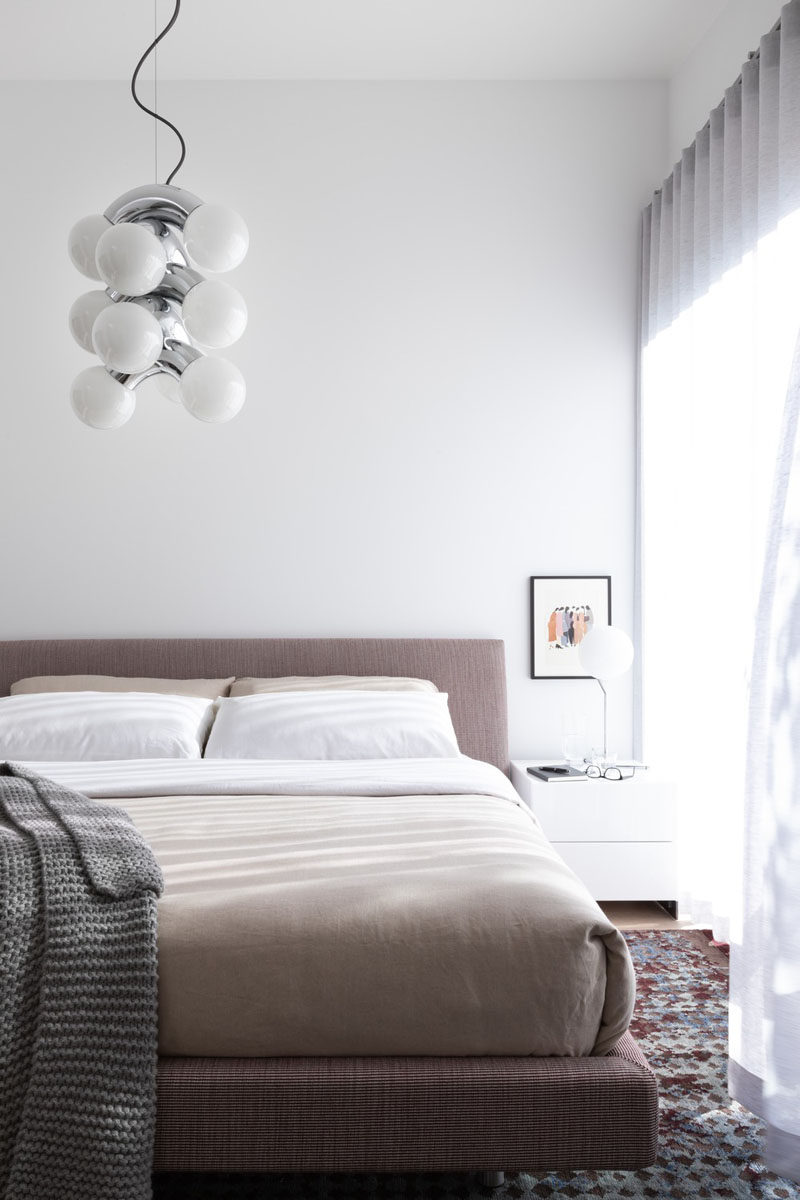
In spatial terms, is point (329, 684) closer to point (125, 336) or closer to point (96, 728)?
point (96, 728)

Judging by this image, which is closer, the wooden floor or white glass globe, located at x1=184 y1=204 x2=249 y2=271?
white glass globe, located at x1=184 y1=204 x2=249 y2=271

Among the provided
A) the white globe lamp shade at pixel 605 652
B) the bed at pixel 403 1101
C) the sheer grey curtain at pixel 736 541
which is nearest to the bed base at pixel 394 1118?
the bed at pixel 403 1101

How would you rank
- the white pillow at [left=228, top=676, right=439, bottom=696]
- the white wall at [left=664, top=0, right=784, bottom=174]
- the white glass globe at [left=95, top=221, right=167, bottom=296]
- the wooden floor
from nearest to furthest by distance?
the white glass globe at [left=95, top=221, right=167, bottom=296]
the white wall at [left=664, top=0, right=784, bottom=174]
the wooden floor
the white pillow at [left=228, top=676, right=439, bottom=696]

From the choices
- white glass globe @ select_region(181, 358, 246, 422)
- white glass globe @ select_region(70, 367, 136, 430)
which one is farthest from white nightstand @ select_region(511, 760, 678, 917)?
white glass globe @ select_region(70, 367, 136, 430)

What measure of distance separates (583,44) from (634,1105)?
11.3ft

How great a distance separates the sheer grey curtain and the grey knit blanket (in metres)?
1.21

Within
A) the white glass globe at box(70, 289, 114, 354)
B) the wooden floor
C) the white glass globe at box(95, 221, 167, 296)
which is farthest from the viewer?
the wooden floor

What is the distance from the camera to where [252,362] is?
372 centimetres

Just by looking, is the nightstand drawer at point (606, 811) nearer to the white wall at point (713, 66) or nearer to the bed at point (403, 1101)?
the bed at point (403, 1101)

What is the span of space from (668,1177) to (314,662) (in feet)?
7.10

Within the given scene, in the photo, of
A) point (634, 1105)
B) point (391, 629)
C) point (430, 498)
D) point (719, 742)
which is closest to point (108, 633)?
point (391, 629)

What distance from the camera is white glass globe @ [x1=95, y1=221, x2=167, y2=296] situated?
6.10ft

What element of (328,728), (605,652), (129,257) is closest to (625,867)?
(605,652)

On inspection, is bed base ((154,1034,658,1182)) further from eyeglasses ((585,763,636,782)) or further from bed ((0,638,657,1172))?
eyeglasses ((585,763,636,782))
